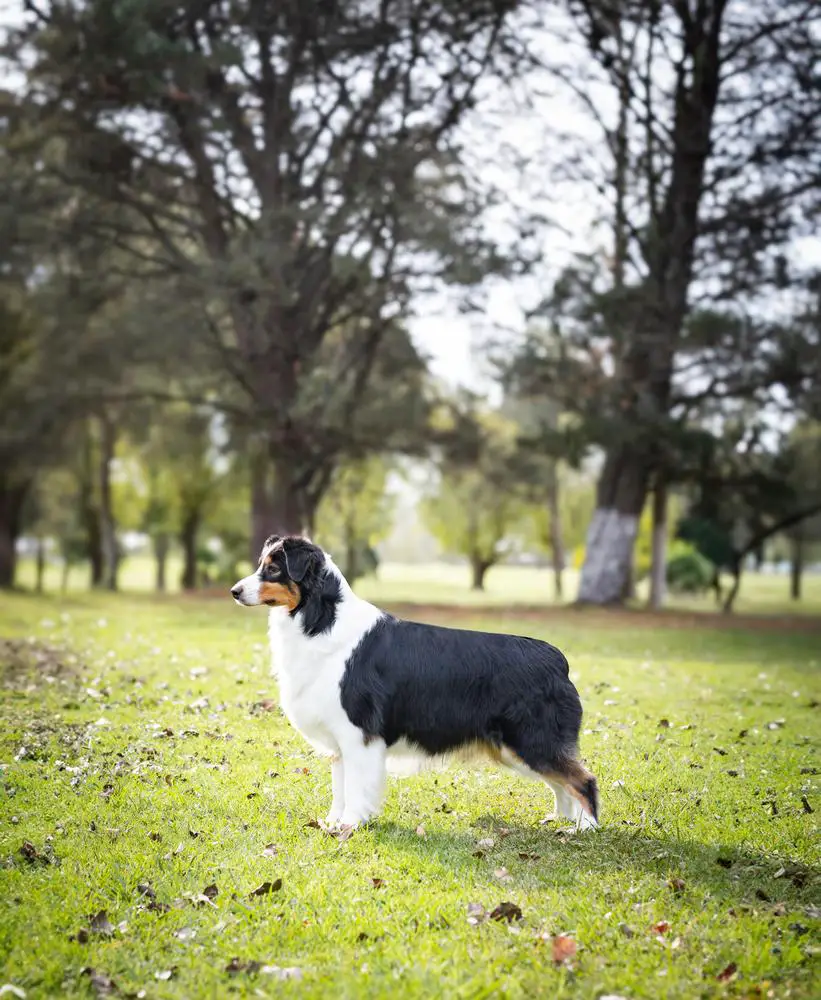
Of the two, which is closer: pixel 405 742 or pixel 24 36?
pixel 405 742

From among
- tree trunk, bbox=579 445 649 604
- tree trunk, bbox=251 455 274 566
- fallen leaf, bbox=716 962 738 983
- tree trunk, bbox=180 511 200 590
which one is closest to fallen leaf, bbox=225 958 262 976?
fallen leaf, bbox=716 962 738 983

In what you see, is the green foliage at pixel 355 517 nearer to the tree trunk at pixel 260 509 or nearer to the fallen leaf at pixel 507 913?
the tree trunk at pixel 260 509

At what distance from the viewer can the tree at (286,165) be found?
2108 cm

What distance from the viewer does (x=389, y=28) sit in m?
22.2

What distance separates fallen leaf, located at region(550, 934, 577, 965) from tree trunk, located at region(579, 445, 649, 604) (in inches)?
836

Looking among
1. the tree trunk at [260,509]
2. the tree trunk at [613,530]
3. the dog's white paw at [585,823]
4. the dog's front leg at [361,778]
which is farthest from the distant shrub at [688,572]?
the dog's front leg at [361,778]

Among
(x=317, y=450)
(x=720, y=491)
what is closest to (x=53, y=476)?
(x=317, y=450)

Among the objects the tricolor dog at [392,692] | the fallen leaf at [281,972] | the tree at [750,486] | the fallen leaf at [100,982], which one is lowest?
the fallen leaf at [100,982]

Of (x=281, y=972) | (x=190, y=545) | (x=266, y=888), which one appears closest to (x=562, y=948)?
(x=281, y=972)

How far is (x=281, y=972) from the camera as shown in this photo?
4.54 meters

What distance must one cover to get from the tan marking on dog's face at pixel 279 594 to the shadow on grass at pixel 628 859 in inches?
65.4

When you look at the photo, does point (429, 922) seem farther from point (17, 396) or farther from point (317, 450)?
point (17, 396)

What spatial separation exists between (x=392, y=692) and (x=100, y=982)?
2687 millimetres

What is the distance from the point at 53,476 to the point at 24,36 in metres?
20.9
